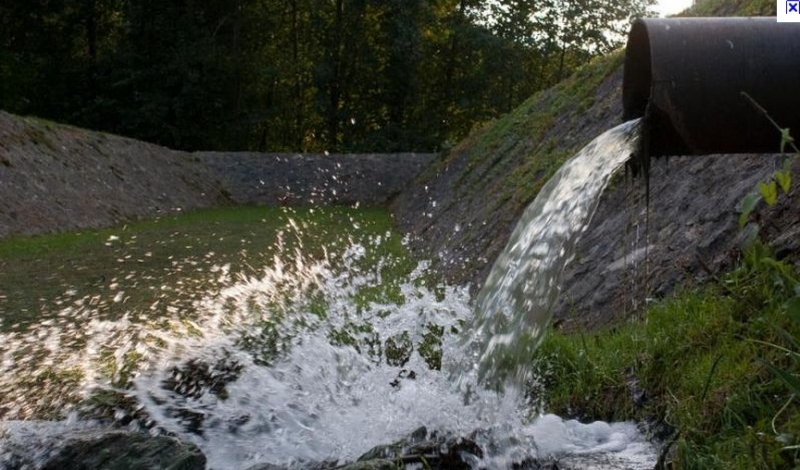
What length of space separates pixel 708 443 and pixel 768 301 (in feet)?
2.90

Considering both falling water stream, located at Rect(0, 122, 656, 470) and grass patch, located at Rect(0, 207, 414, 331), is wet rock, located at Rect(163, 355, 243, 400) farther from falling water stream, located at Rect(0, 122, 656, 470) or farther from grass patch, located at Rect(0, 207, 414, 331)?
grass patch, located at Rect(0, 207, 414, 331)

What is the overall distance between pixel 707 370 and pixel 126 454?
269 cm

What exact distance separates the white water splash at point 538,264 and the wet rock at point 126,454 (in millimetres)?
2008

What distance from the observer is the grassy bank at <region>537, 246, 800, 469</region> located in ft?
15.2

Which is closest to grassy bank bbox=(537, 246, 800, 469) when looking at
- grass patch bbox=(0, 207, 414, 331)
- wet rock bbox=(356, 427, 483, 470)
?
wet rock bbox=(356, 427, 483, 470)

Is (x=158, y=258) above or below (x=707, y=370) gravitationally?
below

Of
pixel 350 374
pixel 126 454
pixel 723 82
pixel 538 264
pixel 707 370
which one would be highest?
pixel 723 82

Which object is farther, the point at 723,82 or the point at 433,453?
the point at 723,82

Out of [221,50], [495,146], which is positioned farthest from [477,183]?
[221,50]

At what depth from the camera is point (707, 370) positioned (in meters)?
5.46

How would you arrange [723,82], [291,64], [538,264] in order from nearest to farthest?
[723,82]
[538,264]
[291,64]

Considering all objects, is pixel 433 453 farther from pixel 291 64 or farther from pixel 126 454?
pixel 291 64

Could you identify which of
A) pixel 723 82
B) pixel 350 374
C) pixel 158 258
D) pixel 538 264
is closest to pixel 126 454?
pixel 350 374

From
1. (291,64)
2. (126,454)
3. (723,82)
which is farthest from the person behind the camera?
(291,64)
